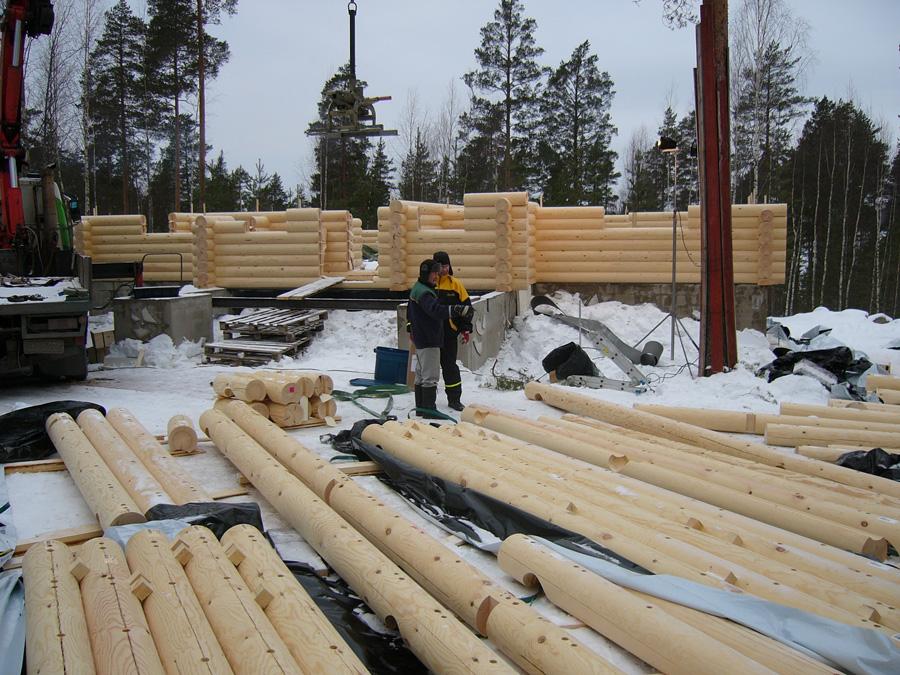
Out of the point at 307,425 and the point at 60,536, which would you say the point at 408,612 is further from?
the point at 307,425

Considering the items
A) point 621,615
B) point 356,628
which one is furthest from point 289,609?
point 621,615

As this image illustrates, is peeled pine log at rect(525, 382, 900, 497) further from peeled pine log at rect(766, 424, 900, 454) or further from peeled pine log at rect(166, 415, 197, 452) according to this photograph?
peeled pine log at rect(166, 415, 197, 452)

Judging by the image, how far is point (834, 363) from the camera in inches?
397

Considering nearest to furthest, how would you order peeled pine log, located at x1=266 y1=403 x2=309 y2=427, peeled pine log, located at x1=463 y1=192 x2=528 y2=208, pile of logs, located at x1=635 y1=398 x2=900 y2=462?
pile of logs, located at x1=635 y1=398 x2=900 y2=462, peeled pine log, located at x1=266 y1=403 x2=309 y2=427, peeled pine log, located at x1=463 y1=192 x2=528 y2=208

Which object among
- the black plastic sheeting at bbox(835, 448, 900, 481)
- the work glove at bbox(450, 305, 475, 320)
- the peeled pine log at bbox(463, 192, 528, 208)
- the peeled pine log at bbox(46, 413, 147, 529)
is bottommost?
the black plastic sheeting at bbox(835, 448, 900, 481)

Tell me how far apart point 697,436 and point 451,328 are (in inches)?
116

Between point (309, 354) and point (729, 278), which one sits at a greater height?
point (729, 278)

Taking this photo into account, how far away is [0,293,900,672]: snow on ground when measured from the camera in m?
5.23

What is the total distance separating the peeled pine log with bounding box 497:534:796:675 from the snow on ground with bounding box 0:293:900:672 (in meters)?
0.11

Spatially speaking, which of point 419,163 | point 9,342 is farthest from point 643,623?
point 419,163

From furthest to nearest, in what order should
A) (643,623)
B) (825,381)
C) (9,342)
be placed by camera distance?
1. (825,381)
2. (9,342)
3. (643,623)

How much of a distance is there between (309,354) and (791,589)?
396 inches

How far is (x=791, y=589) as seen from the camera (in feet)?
11.6

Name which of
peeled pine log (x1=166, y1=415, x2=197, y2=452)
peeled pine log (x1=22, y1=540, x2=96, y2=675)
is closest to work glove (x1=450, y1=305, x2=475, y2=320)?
Answer: peeled pine log (x1=166, y1=415, x2=197, y2=452)
